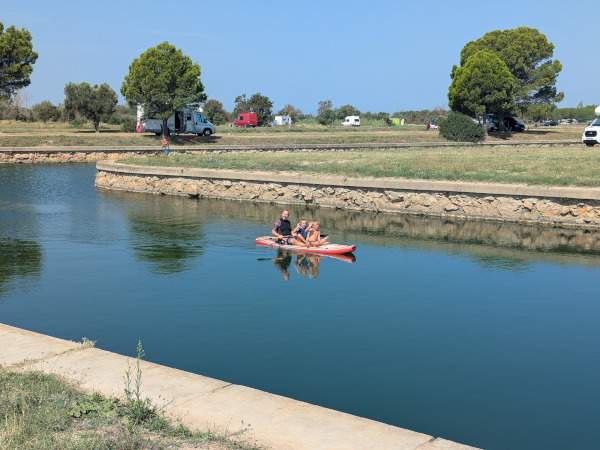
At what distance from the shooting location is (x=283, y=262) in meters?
19.6

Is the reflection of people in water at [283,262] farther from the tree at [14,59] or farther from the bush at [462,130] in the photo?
the tree at [14,59]

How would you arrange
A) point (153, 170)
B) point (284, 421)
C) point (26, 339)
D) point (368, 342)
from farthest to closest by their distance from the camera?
point (153, 170)
point (368, 342)
point (26, 339)
point (284, 421)

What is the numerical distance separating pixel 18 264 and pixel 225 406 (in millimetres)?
13064

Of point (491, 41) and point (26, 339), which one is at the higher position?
point (491, 41)

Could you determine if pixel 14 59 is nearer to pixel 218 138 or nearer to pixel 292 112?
pixel 218 138

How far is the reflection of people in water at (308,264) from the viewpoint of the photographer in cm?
1825

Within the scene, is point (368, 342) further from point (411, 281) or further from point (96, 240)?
point (96, 240)

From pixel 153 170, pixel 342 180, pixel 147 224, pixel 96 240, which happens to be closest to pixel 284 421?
pixel 96 240

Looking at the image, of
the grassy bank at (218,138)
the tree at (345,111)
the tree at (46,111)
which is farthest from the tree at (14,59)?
the tree at (345,111)

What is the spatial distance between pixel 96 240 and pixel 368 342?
12550 millimetres

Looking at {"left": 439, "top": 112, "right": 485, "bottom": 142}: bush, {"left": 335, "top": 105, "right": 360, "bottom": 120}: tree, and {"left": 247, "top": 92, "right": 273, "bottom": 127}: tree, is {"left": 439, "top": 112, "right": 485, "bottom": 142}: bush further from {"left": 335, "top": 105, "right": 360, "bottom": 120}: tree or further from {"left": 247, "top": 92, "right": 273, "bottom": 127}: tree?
{"left": 335, "top": 105, "right": 360, "bottom": 120}: tree

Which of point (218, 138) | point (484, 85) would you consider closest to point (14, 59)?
point (218, 138)

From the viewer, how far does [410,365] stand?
36.7 ft

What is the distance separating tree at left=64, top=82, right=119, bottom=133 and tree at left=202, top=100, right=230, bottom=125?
96.2 ft
